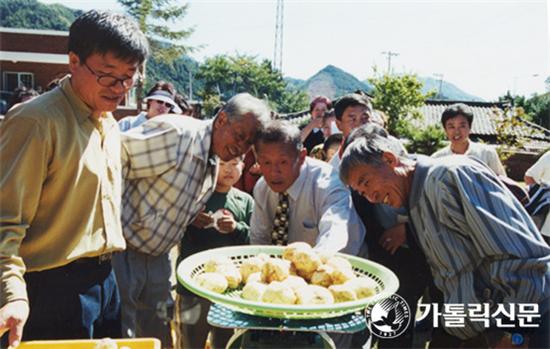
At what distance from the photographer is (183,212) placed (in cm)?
255

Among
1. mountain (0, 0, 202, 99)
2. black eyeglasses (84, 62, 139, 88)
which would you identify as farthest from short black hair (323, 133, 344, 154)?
mountain (0, 0, 202, 99)

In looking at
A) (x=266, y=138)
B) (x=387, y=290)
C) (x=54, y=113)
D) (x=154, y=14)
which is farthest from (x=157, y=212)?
(x=154, y=14)

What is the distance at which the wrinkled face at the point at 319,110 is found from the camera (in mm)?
5505

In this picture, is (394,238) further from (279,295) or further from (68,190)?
(68,190)

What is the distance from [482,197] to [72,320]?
165 cm

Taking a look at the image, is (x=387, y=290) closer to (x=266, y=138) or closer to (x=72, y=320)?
(x=266, y=138)

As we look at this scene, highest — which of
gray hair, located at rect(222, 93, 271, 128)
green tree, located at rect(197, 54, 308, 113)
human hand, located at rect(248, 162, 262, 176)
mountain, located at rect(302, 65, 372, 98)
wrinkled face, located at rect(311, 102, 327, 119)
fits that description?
gray hair, located at rect(222, 93, 271, 128)

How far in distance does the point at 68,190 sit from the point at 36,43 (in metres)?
23.4

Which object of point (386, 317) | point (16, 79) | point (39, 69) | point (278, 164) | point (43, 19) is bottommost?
point (16, 79)

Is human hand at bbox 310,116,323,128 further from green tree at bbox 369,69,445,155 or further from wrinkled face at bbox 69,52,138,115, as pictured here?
green tree at bbox 369,69,445,155

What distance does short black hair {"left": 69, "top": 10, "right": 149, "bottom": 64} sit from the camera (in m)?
1.73

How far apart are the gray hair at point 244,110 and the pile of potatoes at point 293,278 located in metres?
0.78

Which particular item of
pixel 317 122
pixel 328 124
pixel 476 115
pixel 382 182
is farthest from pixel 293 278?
pixel 476 115

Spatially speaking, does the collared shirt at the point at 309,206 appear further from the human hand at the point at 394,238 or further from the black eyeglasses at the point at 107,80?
the black eyeglasses at the point at 107,80
